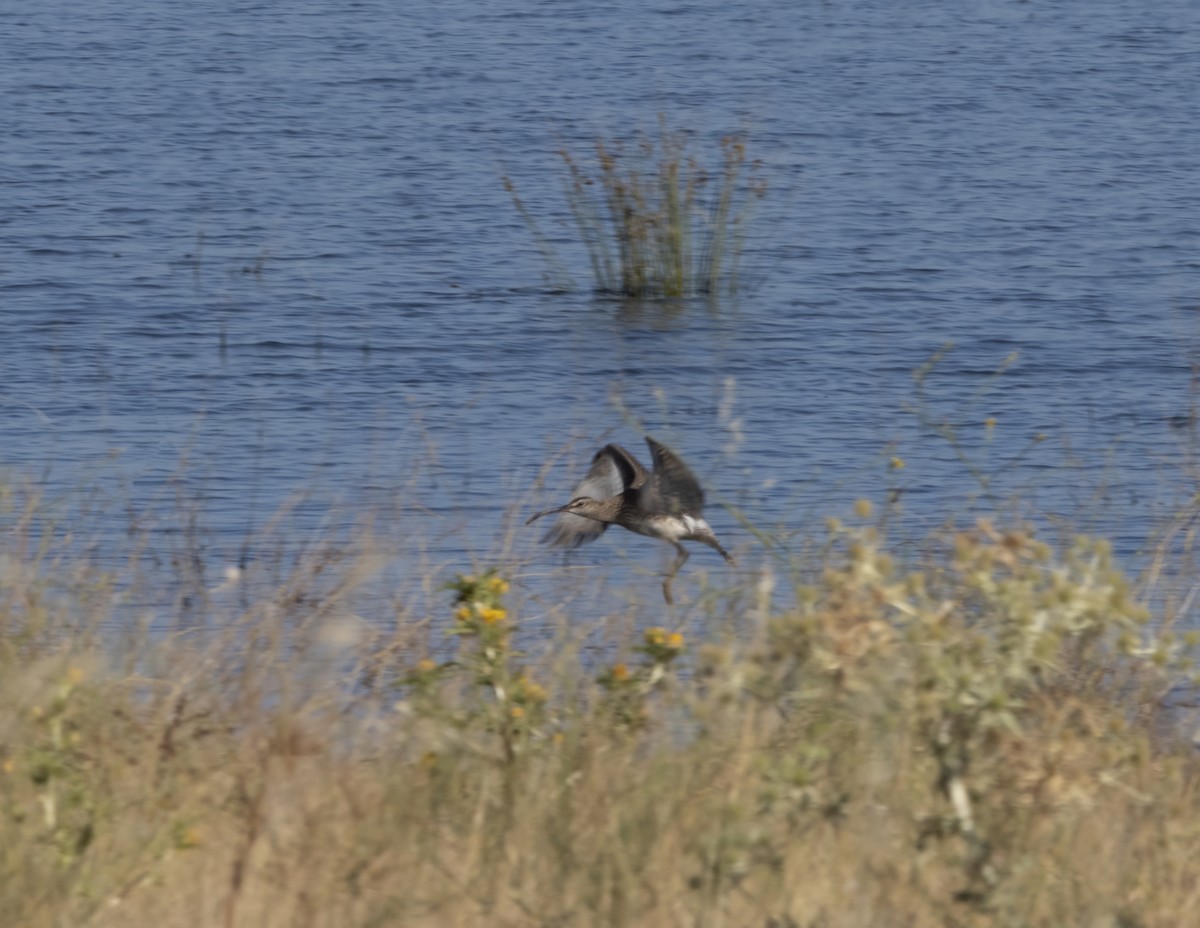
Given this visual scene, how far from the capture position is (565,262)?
1266 centimetres

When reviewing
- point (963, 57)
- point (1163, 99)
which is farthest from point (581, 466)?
point (963, 57)

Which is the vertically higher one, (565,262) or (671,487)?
(671,487)

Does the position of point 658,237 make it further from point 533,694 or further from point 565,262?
point 533,694

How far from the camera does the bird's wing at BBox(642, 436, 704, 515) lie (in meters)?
4.77

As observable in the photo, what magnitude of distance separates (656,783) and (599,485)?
5.71 feet

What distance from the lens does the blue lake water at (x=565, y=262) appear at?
7.72 metres

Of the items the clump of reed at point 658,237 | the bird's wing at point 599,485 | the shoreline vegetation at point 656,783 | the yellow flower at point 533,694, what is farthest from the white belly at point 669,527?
the clump of reed at point 658,237

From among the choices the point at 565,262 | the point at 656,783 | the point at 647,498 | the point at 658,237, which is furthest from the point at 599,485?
the point at 565,262

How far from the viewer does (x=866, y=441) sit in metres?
8.55

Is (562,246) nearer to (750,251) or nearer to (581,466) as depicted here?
(750,251)

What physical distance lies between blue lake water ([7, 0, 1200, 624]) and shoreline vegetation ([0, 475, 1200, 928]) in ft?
4.13

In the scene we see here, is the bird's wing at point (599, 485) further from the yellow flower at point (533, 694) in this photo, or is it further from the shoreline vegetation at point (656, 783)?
the yellow flower at point (533, 694)

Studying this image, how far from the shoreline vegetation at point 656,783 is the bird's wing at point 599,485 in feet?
3.24

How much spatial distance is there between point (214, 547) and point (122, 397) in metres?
2.51
